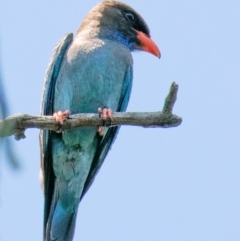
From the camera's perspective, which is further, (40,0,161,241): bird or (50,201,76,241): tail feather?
(40,0,161,241): bird

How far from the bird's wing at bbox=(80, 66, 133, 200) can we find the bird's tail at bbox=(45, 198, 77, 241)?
0.47m

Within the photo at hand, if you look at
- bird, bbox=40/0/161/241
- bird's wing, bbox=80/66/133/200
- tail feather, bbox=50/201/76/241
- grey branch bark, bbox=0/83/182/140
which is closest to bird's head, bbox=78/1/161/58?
bird, bbox=40/0/161/241

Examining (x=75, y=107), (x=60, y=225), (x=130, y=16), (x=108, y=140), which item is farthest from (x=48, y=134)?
(x=130, y=16)

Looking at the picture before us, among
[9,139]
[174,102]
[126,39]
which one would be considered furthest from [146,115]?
[126,39]

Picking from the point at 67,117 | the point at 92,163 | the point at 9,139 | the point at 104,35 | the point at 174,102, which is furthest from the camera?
the point at 104,35

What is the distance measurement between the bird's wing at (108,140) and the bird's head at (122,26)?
0.68m

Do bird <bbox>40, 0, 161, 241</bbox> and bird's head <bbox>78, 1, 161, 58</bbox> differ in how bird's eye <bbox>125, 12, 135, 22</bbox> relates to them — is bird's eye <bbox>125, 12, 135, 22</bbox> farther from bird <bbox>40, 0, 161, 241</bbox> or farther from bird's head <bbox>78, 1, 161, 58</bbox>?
bird <bbox>40, 0, 161, 241</bbox>

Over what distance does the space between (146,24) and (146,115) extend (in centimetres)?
405

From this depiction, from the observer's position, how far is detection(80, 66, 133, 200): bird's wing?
7.61 m

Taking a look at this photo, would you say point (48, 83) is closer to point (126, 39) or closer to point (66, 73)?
point (66, 73)

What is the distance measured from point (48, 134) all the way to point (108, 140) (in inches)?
33.8

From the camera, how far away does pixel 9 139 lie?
1.90 m

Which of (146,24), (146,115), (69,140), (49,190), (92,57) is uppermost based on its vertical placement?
(146,24)

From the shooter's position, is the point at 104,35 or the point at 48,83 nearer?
the point at 48,83
